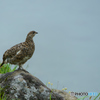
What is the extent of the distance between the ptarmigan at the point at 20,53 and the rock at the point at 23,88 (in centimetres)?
45

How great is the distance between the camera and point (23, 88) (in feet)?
18.3

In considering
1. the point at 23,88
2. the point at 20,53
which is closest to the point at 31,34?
the point at 20,53

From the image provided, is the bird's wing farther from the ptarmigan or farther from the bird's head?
the bird's head

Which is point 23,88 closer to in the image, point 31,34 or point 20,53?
point 20,53

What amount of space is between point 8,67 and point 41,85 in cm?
520

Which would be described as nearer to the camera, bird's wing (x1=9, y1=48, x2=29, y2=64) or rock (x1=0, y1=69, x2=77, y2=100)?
rock (x1=0, y1=69, x2=77, y2=100)

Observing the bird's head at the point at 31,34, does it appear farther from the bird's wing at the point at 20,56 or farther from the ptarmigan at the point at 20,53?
the bird's wing at the point at 20,56

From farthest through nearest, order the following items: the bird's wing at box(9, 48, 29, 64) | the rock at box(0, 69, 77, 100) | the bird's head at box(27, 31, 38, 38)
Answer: the bird's head at box(27, 31, 38, 38), the bird's wing at box(9, 48, 29, 64), the rock at box(0, 69, 77, 100)

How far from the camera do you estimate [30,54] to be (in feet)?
20.7

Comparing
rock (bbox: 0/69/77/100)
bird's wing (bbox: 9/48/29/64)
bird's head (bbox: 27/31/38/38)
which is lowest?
rock (bbox: 0/69/77/100)

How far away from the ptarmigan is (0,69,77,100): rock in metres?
0.45

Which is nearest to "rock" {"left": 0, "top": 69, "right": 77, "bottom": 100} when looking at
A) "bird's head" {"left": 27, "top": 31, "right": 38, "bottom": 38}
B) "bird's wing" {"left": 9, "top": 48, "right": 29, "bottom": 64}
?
"bird's wing" {"left": 9, "top": 48, "right": 29, "bottom": 64}

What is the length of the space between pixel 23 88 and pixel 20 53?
105 centimetres

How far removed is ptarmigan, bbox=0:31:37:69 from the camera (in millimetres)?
6172
